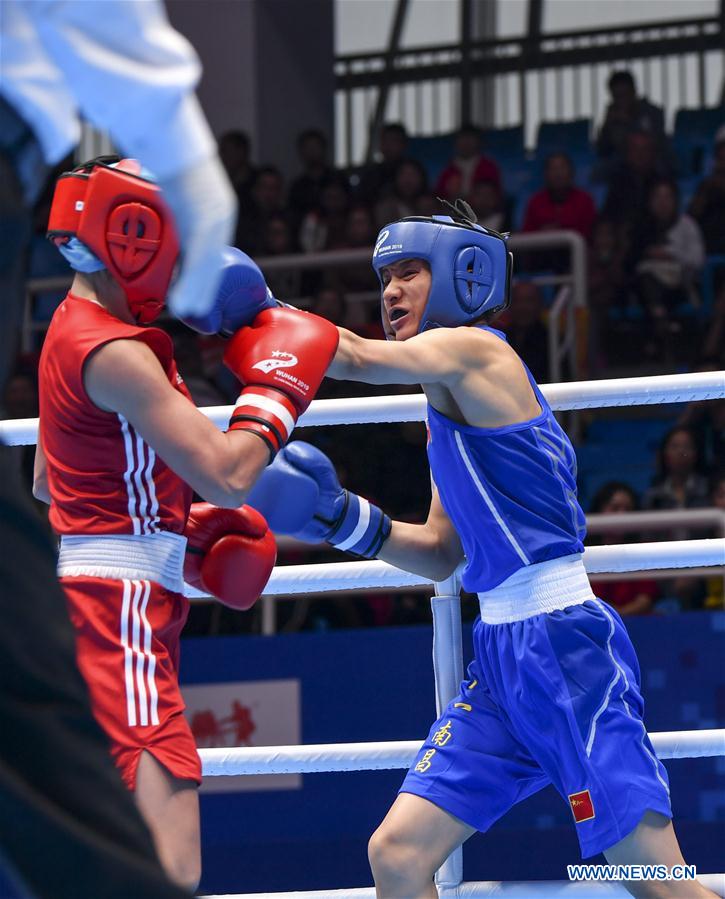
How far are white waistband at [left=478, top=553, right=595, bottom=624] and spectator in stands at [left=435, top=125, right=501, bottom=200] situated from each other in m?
6.37

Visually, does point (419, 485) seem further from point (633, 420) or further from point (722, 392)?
point (722, 392)

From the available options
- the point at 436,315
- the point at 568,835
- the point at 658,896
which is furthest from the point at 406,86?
the point at 658,896

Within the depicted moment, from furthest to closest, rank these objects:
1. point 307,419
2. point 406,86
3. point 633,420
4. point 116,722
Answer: point 406,86, point 633,420, point 307,419, point 116,722

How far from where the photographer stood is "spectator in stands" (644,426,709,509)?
19.3ft

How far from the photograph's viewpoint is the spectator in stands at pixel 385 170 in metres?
8.49

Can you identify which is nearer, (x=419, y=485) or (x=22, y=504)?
(x=22, y=504)

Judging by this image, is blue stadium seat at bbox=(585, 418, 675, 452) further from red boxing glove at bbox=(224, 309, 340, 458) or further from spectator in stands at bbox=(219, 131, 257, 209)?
red boxing glove at bbox=(224, 309, 340, 458)

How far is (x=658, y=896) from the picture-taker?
2.03 m

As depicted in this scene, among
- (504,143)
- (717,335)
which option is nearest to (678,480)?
(717,335)

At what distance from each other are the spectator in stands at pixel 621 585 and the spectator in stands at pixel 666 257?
2.16 m

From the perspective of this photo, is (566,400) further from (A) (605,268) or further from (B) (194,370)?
(A) (605,268)

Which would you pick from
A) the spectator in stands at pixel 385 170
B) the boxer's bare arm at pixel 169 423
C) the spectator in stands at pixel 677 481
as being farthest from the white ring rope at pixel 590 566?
the spectator in stands at pixel 385 170

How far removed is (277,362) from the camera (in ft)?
6.52

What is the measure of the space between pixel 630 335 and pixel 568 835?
391cm
